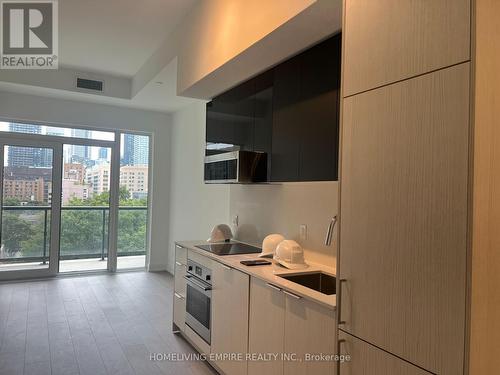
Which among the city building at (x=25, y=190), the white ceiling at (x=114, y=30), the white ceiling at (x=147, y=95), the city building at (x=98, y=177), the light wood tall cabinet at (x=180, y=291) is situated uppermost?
the white ceiling at (x=114, y=30)

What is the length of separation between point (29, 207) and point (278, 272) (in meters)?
4.82

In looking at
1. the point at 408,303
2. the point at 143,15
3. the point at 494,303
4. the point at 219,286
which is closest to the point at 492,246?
the point at 494,303

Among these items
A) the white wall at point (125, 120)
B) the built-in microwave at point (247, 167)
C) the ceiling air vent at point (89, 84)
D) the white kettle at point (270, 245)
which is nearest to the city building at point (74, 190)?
the white wall at point (125, 120)

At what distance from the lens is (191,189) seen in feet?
17.9

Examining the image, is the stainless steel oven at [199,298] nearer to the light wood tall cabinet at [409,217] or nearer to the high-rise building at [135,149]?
the light wood tall cabinet at [409,217]

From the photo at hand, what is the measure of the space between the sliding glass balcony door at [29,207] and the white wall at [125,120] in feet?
1.50

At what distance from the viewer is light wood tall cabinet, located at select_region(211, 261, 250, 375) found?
2482mm

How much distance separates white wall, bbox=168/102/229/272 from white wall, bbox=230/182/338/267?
1.57 feet

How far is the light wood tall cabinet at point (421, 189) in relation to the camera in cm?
120

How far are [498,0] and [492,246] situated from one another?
85 centimetres

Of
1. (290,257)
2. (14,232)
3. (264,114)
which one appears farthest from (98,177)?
(290,257)

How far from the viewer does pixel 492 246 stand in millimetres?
1235

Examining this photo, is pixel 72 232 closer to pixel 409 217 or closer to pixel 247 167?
pixel 247 167

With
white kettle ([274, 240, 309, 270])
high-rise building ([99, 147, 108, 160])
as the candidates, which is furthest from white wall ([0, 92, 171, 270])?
white kettle ([274, 240, 309, 270])
